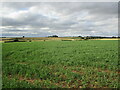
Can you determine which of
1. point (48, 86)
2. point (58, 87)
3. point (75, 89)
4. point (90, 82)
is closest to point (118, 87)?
→ point (90, 82)

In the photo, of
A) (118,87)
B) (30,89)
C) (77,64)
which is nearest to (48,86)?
(30,89)

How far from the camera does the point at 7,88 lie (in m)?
7.13

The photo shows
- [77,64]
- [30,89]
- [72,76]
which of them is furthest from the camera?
[77,64]

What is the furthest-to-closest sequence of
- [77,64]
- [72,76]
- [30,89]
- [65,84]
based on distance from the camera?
[77,64] → [72,76] → [65,84] → [30,89]

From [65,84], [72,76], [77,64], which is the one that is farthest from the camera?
[77,64]

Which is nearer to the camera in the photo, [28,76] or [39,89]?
[39,89]

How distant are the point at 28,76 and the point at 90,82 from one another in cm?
542

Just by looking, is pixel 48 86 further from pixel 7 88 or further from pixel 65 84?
pixel 7 88

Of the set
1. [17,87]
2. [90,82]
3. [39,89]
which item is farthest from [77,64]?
[17,87]

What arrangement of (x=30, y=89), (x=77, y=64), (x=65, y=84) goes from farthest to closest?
(x=77, y=64)
(x=65, y=84)
(x=30, y=89)

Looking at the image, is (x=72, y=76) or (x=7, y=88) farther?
(x=72, y=76)

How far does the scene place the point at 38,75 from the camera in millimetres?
9141

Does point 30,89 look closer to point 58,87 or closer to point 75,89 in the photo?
point 58,87

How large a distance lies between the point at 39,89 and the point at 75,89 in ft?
8.16
